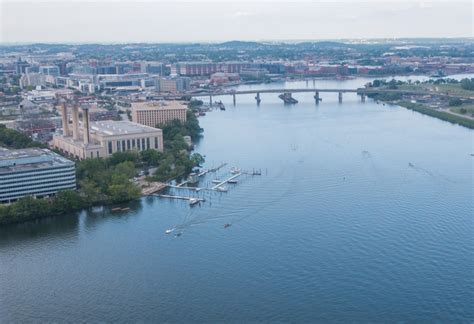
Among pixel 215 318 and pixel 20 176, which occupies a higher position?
pixel 20 176

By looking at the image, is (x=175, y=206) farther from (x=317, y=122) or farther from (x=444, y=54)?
(x=444, y=54)

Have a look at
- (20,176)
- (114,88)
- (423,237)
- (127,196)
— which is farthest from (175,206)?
(114,88)

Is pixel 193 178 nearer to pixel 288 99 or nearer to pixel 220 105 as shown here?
pixel 220 105

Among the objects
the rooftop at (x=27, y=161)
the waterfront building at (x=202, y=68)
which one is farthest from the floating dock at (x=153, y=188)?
the waterfront building at (x=202, y=68)

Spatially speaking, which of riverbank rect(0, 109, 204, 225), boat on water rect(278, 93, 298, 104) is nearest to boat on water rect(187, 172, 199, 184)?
riverbank rect(0, 109, 204, 225)

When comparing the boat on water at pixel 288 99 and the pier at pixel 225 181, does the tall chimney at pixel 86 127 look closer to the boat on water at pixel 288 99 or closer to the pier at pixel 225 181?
the pier at pixel 225 181

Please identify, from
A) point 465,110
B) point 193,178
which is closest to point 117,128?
point 193,178
